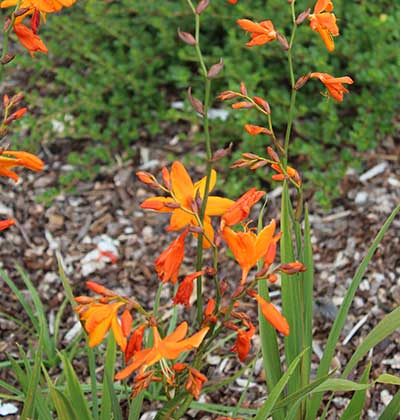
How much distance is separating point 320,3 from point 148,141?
2.31m

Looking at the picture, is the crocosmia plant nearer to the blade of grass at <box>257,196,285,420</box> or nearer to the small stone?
the blade of grass at <box>257,196,285,420</box>

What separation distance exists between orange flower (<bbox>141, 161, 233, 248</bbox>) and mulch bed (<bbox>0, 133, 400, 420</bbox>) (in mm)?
1324

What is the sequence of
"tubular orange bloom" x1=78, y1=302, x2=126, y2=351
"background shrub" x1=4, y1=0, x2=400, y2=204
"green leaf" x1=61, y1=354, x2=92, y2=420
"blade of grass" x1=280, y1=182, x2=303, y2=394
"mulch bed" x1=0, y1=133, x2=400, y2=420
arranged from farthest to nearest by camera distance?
"background shrub" x1=4, y1=0, x2=400, y2=204, "mulch bed" x1=0, y1=133, x2=400, y2=420, "blade of grass" x1=280, y1=182, x2=303, y2=394, "green leaf" x1=61, y1=354, x2=92, y2=420, "tubular orange bloom" x1=78, y1=302, x2=126, y2=351

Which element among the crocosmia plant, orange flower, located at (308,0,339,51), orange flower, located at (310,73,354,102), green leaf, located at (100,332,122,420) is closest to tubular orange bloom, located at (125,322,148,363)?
the crocosmia plant

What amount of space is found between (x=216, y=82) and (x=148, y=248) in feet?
2.89

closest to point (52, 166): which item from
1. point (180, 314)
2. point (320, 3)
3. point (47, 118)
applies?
point (47, 118)

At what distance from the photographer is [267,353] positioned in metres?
2.21

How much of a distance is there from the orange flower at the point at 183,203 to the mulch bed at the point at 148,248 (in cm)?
132

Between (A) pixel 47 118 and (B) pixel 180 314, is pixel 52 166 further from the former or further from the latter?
(B) pixel 180 314

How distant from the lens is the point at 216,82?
3877 mm

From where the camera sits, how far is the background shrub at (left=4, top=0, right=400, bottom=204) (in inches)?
141

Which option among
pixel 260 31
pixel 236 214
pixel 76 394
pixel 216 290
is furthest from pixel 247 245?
pixel 76 394

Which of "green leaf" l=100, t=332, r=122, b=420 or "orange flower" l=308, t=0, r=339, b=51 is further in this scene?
"green leaf" l=100, t=332, r=122, b=420

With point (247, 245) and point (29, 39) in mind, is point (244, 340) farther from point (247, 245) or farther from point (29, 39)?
Answer: point (29, 39)
